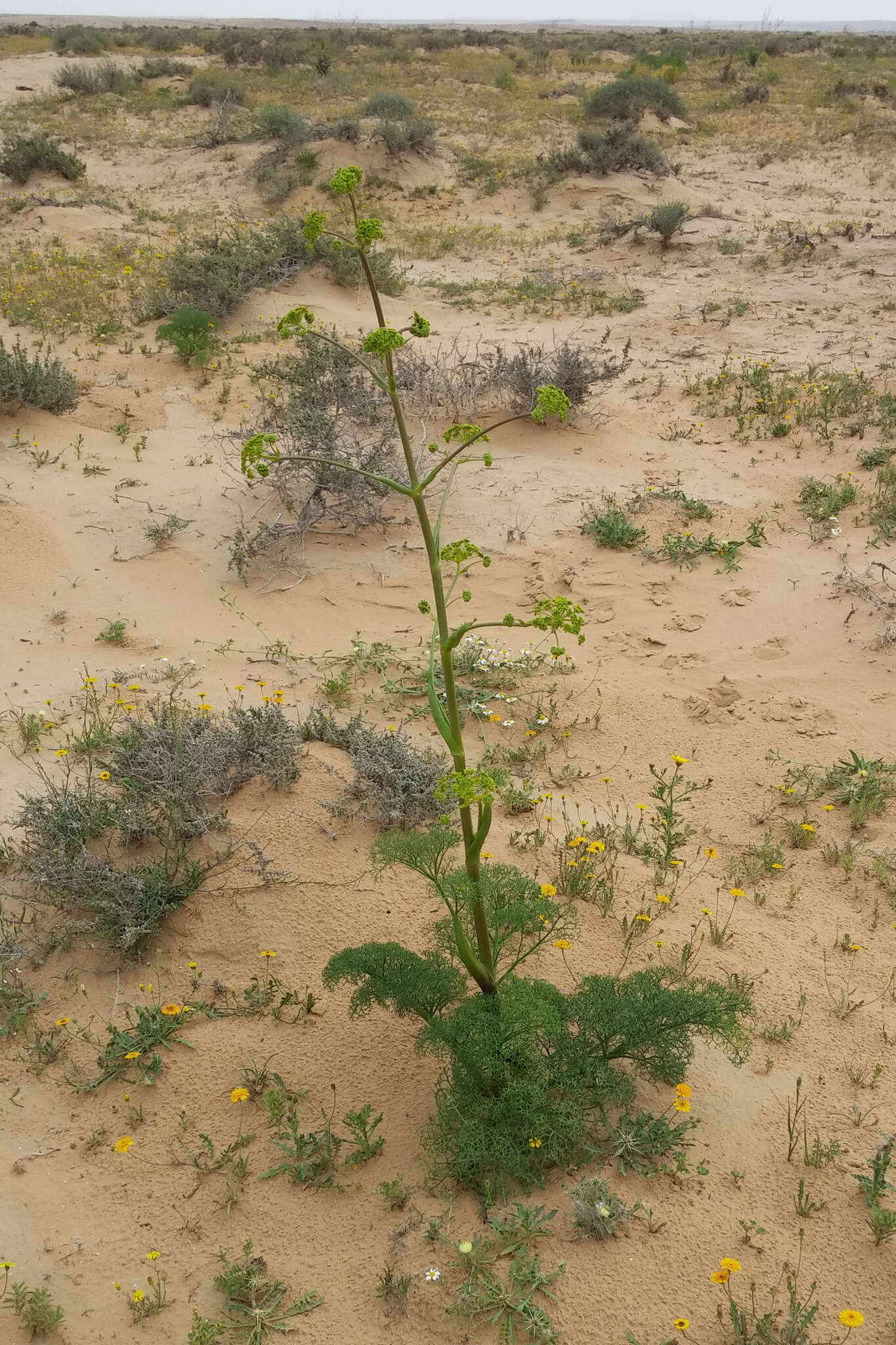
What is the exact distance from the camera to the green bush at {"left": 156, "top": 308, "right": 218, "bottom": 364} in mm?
9008

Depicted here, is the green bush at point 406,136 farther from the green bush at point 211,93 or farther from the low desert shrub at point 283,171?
the green bush at point 211,93

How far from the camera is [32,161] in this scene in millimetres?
15820

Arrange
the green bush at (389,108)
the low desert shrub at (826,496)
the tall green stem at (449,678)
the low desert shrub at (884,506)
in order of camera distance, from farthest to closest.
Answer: the green bush at (389,108) → the low desert shrub at (826,496) → the low desert shrub at (884,506) → the tall green stem at (449,678)

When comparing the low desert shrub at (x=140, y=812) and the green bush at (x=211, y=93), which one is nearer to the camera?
the low desert shrub at (x=140, y=812)

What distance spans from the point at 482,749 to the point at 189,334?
6397 millimetres

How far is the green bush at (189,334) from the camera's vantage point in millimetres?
9008

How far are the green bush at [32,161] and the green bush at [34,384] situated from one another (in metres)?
10.0

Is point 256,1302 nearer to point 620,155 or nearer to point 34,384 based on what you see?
point 34,384

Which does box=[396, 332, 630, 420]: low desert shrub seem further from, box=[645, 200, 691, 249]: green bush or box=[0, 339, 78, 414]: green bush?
box=[645, 200, 691, 249]: green bush

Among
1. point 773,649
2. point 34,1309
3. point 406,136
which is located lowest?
point 34,1309

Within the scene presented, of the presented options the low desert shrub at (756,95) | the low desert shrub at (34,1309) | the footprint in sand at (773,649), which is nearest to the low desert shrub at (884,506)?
the footprint in sand at (773,649)

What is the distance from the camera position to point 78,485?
7148mm

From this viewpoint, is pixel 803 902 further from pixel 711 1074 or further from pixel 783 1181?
pixel 783 1181

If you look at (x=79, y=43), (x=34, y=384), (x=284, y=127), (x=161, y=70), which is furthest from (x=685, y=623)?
(x=79, y=43)
